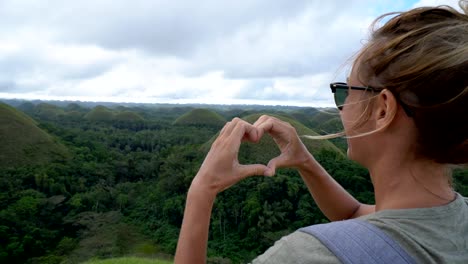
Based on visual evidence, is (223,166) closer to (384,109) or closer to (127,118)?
(384,109)

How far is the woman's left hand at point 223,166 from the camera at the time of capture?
2.59ft

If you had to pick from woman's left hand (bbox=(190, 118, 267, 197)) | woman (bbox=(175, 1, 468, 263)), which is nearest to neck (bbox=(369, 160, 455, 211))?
woman (bbox=(175, 1, 468, 263))

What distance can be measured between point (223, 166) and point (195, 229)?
13 centimetres

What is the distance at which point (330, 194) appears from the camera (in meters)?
1.15

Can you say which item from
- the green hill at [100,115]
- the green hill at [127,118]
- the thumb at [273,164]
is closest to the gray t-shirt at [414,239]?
the thumb at [273,164]

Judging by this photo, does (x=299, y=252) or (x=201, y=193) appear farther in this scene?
(x=201, y=193)

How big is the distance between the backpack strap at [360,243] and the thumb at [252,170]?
235 mm

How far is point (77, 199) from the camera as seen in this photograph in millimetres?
18859

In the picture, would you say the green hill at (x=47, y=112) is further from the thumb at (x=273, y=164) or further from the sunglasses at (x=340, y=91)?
the sunglasses at (x=340, y=91)

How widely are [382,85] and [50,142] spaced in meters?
31.3

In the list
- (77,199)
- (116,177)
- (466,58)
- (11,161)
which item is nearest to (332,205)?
(466,58)

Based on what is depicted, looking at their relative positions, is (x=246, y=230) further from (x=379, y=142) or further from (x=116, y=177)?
(x=379, y=142)

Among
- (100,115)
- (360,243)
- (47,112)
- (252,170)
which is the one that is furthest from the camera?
(47,112)

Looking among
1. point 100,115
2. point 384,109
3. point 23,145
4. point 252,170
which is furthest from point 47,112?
point 384,109
